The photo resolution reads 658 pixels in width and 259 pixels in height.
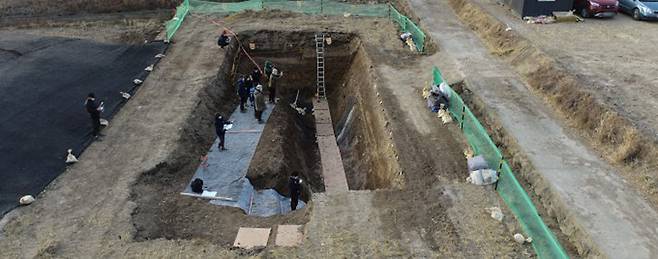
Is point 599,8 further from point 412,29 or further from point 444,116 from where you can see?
point 444,116

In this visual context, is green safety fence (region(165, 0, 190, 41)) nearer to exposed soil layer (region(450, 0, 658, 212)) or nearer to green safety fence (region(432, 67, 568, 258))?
green safety fence (region(432, 67, 568, 258))

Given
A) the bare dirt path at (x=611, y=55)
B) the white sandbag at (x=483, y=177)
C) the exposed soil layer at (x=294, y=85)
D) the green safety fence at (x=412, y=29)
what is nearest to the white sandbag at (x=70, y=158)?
the exposed soil layer at (x=294, y=85)

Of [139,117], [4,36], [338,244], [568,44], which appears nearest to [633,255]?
[338,244]

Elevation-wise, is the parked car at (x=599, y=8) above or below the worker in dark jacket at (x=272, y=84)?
above

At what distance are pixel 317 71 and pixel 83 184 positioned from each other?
13.8m

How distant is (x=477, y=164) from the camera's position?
14.2m

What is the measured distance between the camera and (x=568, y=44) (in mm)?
22000

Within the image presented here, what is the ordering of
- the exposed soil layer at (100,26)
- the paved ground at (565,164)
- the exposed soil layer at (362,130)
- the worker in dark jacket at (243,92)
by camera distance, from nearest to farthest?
the paved ground at (565,164), the exposed soil layer at (362,130), the worker in dark jacket at (243,92), the exposed soil layer at (100,26)

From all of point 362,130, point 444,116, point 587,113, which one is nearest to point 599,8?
point 587,113

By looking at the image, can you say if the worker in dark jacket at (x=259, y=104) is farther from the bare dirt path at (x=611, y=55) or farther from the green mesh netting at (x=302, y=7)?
the bare dirt path at (x=611, y=55)

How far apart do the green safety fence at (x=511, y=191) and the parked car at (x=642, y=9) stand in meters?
14.7

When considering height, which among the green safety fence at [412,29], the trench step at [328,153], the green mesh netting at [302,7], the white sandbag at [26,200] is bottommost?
the trench step at [328,153]

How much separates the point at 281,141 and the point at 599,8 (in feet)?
59.1

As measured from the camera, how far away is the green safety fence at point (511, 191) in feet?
35.7
